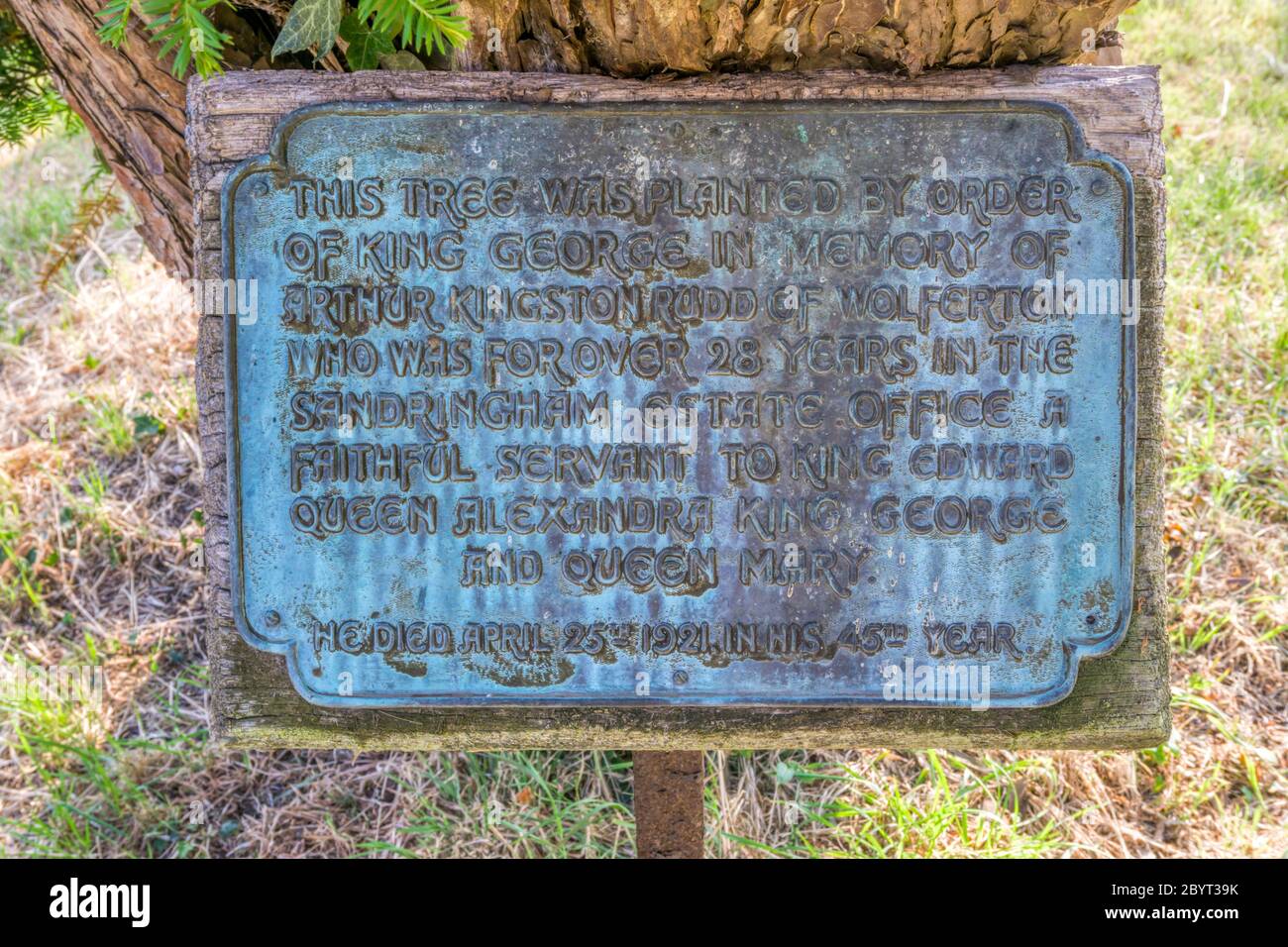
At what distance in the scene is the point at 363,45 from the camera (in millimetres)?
1892

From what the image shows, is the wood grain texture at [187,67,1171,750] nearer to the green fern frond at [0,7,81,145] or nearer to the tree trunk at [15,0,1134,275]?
the tree trunk at [15,0,1134,275]

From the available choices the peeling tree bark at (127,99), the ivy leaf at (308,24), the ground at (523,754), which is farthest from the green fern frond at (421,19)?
the ground at (523,754)

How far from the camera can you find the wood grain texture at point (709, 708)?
181cm

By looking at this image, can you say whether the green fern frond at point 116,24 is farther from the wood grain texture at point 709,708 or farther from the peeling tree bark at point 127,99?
the peeling tree bark at point 127,99

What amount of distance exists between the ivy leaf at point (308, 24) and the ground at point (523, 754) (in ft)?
4.86

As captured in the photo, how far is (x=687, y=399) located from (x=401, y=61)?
32.7 inches

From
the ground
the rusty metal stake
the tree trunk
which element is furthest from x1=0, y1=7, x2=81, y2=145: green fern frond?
the rusty metal stake

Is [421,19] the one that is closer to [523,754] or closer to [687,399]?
[687,399]

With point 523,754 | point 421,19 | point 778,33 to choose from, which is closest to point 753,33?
point 778,33

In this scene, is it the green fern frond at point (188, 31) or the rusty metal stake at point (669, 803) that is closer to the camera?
the green fern frond at point (188, 31)

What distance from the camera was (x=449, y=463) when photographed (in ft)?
6.04

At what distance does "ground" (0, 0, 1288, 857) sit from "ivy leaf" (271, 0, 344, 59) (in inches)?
58.4

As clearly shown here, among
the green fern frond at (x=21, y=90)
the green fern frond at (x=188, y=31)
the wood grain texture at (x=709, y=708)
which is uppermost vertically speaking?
the green fern frond at (x=21, y=90)

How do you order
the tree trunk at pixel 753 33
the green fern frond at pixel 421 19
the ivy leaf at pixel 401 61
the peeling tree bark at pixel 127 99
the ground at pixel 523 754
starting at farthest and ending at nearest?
the ground at pixel 523 754 → the peeling tree bark at pixel 127 99 → the ivy leaf at pixel 401 61 → the tree trunk at pixel 753 33 → the green fern frond at pixel 421 19
